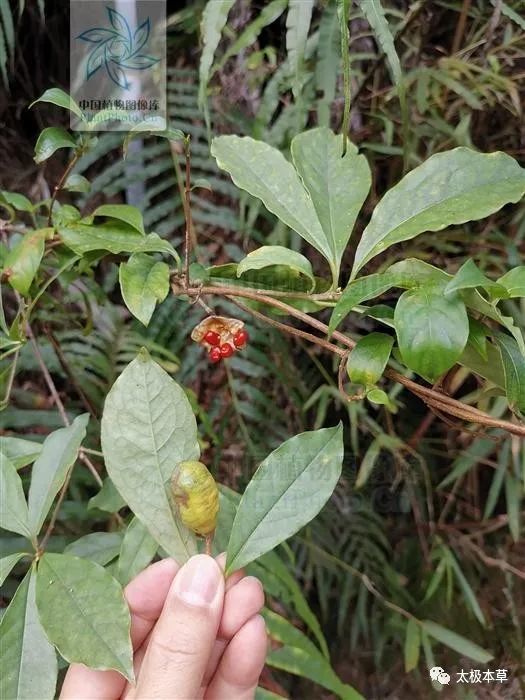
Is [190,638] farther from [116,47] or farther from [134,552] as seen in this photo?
[116,47]

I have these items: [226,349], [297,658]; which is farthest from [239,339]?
[297,658]

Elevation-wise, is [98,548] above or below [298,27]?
below

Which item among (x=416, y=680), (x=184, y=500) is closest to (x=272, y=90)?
(x=184, y=500)

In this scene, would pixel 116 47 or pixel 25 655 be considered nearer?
pixel 25 655

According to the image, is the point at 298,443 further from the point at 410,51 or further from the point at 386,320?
the point at 410,51

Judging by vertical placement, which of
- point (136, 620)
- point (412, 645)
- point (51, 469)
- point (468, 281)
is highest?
point (468, 281)

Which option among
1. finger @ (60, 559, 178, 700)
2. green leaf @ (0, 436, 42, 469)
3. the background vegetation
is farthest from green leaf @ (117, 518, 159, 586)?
the background vegetation

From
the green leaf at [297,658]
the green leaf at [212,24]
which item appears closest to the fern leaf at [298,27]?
the green leaf at [212,24]

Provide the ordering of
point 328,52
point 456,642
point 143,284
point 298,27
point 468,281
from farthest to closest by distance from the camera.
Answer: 1. point 456,642
2. point 328,52
3. point 298,27
4. point 143,284
5. point 468,281
